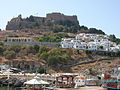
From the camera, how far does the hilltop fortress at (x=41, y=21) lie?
143 metres

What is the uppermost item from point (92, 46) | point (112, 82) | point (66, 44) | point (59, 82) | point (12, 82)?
point (66, 44)

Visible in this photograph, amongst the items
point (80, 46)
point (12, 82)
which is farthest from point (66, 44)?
point (12, 82)

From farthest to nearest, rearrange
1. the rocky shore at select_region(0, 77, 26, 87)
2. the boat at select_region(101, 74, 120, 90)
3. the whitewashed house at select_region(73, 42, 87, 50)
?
the whitewashed house at select_region(73, 42, 87, 50) → the rocky shore at select_region(0, 77, 26, 87) → the boat at select_region(101, 74, 120, 90)

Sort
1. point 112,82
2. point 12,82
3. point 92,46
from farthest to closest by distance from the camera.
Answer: point 92,46
point 12,82
point 112,82

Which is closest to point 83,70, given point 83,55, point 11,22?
point 83,55

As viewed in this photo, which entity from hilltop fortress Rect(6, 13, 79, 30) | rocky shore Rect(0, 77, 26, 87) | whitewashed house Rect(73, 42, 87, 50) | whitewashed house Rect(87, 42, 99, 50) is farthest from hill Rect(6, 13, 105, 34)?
rocky shore Rect(0, 77, 26, 87)

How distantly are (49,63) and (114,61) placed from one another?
1964cm

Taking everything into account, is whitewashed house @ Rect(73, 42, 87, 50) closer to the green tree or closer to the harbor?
the green tree

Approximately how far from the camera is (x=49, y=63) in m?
86.8

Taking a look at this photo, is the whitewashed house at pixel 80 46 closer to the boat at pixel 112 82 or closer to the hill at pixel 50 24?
the hill at pixel 50 24

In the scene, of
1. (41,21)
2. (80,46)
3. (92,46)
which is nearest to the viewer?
(92,46)

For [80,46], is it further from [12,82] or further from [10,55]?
[12,82]

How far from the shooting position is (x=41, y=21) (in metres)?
148

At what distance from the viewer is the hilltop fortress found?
143250 mm
